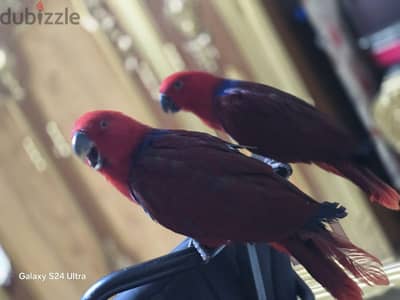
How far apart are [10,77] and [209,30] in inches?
9.9

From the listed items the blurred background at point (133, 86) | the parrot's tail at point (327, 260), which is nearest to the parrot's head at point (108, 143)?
the parrot's tail at point (327, 260)

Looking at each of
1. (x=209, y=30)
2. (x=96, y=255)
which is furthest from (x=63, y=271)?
(x=209, y=30)

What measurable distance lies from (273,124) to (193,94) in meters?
0.07

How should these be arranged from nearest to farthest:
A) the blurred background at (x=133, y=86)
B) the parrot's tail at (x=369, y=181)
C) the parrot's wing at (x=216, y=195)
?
the parrot's wing at (x=216, y=195), the parrot's tail at (x=369, y=181), the blurred background at (x=133, y=86)

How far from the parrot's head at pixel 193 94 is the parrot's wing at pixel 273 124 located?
0.01m

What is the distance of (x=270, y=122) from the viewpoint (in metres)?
0.47

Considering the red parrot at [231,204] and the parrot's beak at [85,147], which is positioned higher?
the parrot's beak at [85,147]

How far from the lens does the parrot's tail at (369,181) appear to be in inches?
19.7

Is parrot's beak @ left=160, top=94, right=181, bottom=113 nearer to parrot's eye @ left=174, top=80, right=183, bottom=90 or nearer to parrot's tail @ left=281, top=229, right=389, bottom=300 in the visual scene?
parrot's eye @ left=174, top=80, right=183, bottom=90

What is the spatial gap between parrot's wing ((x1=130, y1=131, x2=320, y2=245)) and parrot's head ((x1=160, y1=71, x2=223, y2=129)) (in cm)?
8

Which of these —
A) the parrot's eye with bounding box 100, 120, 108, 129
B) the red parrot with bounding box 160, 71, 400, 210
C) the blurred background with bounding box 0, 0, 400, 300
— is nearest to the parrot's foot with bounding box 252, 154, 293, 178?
the red parrot with bounding box 160, 71, 400, 210

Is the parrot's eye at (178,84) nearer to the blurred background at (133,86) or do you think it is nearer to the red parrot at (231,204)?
the red parrot at (231,204)

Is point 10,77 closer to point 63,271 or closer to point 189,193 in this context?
point 63,271

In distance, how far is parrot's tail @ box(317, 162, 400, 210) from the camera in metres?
0.50
